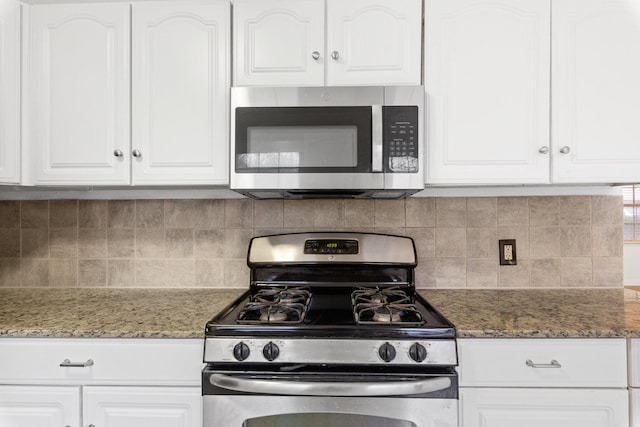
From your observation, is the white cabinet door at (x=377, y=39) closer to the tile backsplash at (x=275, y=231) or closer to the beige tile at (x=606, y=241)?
the tile backsplash at (x=275, y=231)

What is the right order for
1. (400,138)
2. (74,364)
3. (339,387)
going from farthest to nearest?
(400,138), (74,364), (339,387)

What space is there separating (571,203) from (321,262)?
1.19m

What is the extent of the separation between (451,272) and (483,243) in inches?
7.9

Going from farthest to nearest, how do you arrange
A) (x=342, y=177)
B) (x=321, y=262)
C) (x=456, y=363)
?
1. (x=321, y=262)
2. (x=342, y=177)
3. (x=456, y=363)

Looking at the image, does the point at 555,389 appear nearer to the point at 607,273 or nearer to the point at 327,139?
the point at 607,273

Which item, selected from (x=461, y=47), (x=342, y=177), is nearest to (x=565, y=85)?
(x=461, y=47)

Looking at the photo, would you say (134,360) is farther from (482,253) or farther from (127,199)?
(482,253)

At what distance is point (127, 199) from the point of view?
1908 millimetres

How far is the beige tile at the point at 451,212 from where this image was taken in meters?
1.85

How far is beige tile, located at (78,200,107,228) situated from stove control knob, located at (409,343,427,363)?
1.54 meters

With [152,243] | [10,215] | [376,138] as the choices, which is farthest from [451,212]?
[10,215]

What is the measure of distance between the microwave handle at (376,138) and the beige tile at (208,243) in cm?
84

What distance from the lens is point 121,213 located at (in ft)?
6.27

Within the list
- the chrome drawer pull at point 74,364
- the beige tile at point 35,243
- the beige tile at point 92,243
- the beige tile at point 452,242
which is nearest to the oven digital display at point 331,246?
the beige tile at point 452,242
